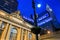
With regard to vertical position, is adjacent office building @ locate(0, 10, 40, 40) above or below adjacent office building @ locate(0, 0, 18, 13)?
below

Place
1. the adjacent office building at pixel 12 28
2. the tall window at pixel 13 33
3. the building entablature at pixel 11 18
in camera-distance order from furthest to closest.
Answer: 1. the tall window at pixel 13 33
2. the building entablature at pixel 11 18
3. the adjacent office building at pixel 12 28

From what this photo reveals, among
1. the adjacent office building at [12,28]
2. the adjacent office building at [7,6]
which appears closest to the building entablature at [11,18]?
the adjacent office building at [12,28]

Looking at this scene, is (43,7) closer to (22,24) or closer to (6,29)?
(22,24)

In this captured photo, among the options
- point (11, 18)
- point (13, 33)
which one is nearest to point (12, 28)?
point (13, 33)

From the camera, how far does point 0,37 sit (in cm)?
1337

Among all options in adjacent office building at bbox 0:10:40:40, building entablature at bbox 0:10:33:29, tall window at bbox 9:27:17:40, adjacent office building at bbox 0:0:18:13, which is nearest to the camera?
adjacent office building at bbox 0:10:40:40

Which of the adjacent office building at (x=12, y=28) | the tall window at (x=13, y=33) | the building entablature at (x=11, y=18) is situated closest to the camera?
the adjacent office building at (x=12, y=28)

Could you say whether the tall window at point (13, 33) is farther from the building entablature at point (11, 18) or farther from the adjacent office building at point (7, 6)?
the adjacent office building at point (7, 6)

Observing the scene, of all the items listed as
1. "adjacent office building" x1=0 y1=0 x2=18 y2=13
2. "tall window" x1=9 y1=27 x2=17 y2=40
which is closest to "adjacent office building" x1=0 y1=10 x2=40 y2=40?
"tall window" x1=9 y1=27 x2=17 y2=40

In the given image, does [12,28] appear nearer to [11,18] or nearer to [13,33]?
[13,33]

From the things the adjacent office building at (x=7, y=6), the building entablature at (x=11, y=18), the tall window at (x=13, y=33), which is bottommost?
the tall window at (x=13, y=33)

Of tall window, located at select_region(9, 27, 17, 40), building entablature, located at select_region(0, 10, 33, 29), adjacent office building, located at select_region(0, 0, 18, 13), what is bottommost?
tall window, located at select_region(9, 27, 17, 40)

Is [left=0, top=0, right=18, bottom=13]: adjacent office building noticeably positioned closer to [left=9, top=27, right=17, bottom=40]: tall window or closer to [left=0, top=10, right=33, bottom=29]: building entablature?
[left=0, top=10, right=33, bottom=29]: building entablature

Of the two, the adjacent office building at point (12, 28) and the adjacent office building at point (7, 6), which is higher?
the adjacent office building at point (7, 6)
